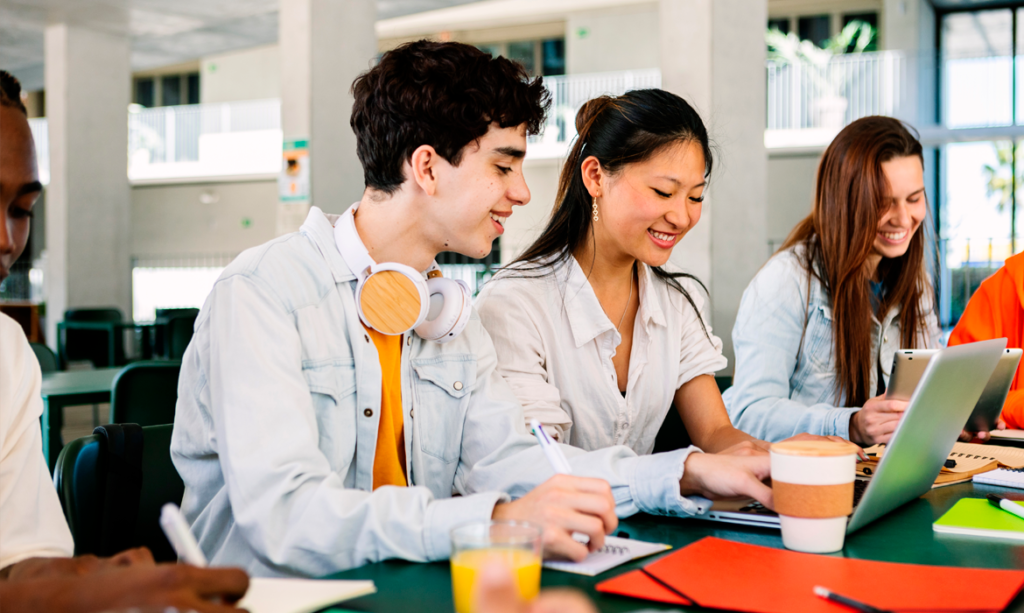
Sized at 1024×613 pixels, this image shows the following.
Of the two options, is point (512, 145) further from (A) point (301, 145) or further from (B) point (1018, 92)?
(B) point (1018, 92)

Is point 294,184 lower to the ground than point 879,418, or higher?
higher

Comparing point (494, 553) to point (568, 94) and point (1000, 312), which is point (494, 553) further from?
point (568, 94)

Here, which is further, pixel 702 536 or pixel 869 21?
pixel 869 21

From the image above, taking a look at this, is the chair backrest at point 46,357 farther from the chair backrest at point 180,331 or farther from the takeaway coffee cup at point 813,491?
the takeaway coffee cup at point 813,491

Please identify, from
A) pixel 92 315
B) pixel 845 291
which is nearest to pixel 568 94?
pixel 92 315

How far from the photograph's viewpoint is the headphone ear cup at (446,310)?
1.36 meters

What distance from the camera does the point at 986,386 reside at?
164 cm

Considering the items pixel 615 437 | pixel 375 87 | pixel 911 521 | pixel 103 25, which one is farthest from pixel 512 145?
pixel 103 25

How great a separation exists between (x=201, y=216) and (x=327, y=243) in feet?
48.0

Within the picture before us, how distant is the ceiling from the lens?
26.1 ft

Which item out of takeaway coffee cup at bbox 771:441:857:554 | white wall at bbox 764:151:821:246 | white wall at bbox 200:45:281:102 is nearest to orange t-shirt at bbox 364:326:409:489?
takeaway coffee cup at bbox 771:441:857:554

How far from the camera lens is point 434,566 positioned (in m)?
1.00

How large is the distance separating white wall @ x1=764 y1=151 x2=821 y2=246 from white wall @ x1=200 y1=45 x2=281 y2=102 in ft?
27.1

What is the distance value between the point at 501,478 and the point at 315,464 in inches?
13.3
